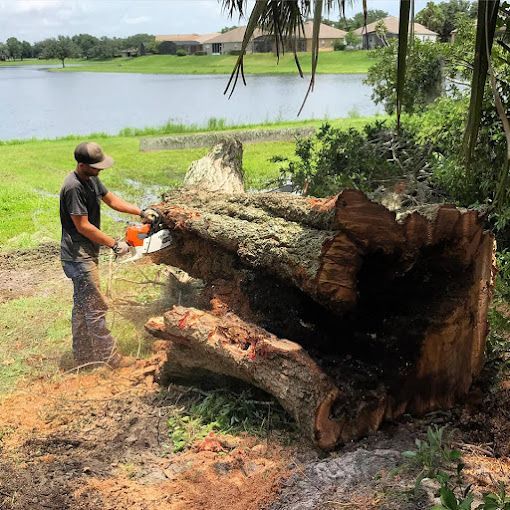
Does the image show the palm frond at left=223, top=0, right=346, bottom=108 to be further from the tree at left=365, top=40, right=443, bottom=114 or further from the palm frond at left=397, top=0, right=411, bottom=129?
the tree at left=365, top=40, right=443, bottom=114

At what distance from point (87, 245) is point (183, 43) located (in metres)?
59.3

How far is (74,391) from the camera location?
4.30 metres

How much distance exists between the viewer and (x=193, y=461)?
3.39 m

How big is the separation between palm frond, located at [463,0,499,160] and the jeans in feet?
11.3

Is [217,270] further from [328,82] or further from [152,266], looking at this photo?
[328,82]

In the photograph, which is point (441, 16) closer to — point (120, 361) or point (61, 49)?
point (120, 361)

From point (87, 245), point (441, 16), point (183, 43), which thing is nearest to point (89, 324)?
point (87, 245)

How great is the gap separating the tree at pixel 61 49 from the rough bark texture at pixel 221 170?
34769 millimetres

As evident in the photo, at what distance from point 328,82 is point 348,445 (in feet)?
110

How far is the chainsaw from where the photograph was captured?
479cm

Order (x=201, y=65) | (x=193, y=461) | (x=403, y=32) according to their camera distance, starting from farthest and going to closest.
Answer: (x=201, y=65) → (x=193, y=461) → (x=403, y=32)

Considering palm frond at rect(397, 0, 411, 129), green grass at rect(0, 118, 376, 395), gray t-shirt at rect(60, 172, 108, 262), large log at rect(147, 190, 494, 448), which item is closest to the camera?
palm frond at rect(397, 0, 411, 129)

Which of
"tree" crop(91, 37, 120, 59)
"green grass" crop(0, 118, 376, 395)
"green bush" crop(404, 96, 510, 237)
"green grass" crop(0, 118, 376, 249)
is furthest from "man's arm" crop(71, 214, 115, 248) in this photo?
"tree" crop(91, 37, 120, 59)

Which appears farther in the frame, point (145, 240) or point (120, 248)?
point (145, 240)
